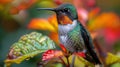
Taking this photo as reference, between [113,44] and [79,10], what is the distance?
0.38 m

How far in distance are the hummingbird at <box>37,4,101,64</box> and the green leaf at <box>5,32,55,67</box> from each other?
0.07 metres

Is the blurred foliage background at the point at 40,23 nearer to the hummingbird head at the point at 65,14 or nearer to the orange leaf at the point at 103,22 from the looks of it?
the orange leaf at the point at 103,22

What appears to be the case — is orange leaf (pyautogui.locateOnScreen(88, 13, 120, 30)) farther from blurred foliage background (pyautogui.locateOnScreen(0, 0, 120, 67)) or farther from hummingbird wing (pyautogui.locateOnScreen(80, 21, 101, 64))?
hummingbird wing (pyautogui.locateOnScreen(80, 21, 101, 64))

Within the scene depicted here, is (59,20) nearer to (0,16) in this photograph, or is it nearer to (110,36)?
(0,16)

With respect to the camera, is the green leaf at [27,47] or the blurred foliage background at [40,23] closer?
the green leaf at [27,47]

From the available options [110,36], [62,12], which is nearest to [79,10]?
[110,36]

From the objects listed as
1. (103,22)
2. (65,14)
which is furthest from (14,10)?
(65,14)

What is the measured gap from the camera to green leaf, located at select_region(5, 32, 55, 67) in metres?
1.24

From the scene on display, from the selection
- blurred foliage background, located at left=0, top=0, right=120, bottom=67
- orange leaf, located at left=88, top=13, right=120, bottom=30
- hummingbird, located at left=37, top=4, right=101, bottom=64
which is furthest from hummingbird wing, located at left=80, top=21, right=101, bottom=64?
orange leaf, located at left=88, top=13, right=120, bottom=30

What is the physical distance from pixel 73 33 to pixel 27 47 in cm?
13

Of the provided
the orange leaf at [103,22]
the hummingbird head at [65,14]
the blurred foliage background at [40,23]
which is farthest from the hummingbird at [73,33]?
the orange leaf at [103,22]

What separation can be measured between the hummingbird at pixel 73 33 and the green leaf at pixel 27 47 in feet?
0.22

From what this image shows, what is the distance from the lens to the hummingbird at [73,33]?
1.29m

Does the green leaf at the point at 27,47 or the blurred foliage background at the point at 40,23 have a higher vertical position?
the green leaf at the point at 27,47
